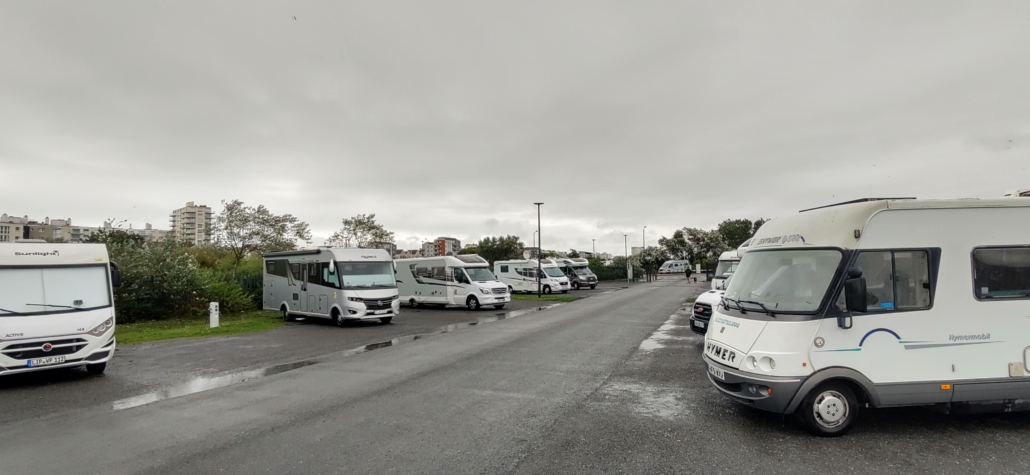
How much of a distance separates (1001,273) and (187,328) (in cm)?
2029

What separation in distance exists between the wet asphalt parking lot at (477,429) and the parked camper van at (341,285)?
803cm

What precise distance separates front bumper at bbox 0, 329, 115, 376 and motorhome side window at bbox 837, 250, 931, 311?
37.2ft

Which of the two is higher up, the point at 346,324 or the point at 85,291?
the point at 85,291

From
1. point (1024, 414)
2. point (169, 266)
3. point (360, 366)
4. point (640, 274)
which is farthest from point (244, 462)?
point (640, 274)

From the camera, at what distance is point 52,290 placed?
9.27 metres

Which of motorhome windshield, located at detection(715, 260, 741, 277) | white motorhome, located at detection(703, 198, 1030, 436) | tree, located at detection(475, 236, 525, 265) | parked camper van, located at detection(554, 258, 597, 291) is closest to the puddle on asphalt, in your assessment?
white motorhome, located at detection(703, 198, 1030, 436)

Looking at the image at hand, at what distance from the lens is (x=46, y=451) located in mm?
5215

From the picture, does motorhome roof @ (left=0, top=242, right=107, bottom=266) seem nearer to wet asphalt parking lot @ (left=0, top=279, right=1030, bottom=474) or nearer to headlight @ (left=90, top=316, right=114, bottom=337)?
headlight @ (left=90, top=316, right=114, bottom=337)

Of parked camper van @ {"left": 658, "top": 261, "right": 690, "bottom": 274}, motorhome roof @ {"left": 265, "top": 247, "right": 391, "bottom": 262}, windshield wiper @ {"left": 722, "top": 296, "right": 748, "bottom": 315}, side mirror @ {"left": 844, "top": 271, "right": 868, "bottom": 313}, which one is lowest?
parked camper van @ {"left": 658, "top": 261, "right": 690, "bottom": 274}

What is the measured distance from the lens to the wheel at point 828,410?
5105 millimetres

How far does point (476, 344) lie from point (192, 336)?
30.5ft

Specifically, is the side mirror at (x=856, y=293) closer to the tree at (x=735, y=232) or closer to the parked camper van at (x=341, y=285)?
the parked camper van at (x=341, y=285)

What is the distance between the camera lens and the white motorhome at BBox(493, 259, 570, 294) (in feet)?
119

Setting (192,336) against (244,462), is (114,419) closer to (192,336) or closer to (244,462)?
(244,462)
